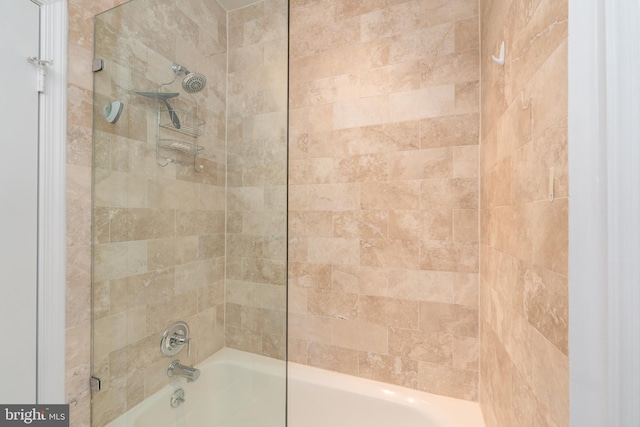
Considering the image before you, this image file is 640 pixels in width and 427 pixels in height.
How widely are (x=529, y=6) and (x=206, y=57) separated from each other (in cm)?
121

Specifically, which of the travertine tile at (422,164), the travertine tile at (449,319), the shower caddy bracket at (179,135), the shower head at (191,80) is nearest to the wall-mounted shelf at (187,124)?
the shower caddy bracket at (179,135)

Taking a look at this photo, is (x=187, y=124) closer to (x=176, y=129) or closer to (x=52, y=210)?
(x=176, y=129)

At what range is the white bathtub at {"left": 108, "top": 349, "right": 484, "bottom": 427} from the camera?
113 centimetres

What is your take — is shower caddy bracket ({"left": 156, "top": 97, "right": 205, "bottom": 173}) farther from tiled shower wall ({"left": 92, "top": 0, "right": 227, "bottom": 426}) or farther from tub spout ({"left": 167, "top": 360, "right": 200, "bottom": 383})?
tub spout ({"left": 167, "top": 360, "right": 200, "bottom": 383})

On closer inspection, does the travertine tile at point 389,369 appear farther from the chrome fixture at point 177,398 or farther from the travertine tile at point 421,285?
the chrome fixture at point 177,398

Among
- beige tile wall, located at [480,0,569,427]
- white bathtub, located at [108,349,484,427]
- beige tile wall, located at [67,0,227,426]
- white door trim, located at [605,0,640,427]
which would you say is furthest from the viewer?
white bathtub, located at [108,349,484,427]

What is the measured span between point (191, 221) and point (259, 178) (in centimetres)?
38

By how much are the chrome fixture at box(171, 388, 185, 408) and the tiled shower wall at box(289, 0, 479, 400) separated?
638 mm

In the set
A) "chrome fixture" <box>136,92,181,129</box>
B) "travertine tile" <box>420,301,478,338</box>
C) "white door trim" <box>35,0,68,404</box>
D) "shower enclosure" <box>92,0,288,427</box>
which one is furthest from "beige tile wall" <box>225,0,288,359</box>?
"travertine tile" <box>420,301,478,338</box>

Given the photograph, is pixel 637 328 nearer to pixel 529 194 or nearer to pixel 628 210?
pixel 628 210

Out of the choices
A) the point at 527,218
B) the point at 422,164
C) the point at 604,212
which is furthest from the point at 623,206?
the point at 422,164

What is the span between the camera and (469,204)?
52.0 inches

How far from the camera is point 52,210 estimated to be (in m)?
0.92

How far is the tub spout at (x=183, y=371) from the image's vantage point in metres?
1.19
